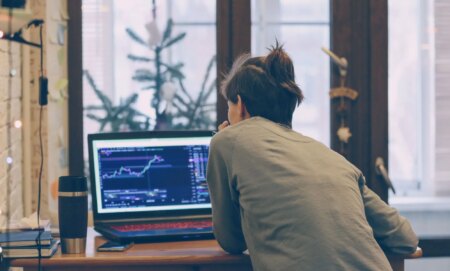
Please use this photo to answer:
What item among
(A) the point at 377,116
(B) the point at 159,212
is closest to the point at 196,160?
(B) the point at 159,212

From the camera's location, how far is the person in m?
2.01

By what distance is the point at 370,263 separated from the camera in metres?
2.03

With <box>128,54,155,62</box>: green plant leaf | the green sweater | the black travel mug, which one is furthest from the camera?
<box>128,54,155,62</box>: green plant leaf

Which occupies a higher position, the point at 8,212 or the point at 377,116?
the point at 377,116

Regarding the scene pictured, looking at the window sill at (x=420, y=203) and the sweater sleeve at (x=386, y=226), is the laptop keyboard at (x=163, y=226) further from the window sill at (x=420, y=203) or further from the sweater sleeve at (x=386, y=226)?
the window sill at (x=420, y=203)

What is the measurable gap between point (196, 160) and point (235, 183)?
555 millimetres

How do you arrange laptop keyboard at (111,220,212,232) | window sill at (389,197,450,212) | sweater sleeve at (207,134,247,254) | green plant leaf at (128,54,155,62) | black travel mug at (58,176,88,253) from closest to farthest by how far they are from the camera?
1. sweater sleeve at (207,134,247,254)
2. black travel mug at (58,176,88,253)
3. laptop keyboard at (111,220,212,232)
4. green plant leaf at (128,54,155,62)
5. window sill at (389,197,450,212)

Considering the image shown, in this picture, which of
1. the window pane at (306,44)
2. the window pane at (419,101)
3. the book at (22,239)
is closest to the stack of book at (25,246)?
the book at (22,239)

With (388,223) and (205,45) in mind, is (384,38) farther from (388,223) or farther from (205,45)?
(388,223)

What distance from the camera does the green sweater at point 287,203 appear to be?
79.1 inches

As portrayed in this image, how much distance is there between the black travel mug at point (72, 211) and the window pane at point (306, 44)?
123 centimetres

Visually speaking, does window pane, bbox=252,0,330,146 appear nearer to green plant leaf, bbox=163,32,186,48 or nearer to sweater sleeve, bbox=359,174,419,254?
green plant leaf, bbox=163,32,186,48

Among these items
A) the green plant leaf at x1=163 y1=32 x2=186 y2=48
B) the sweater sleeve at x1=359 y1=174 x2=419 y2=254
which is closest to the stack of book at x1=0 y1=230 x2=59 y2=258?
the sweater sleeve at x1=359 y1=174 x2=419 y2=254

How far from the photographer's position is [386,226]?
2256 millimetres
